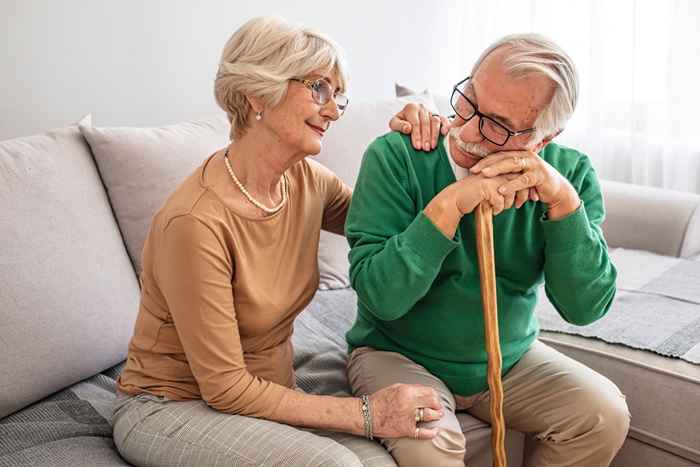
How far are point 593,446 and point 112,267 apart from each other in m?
1.06

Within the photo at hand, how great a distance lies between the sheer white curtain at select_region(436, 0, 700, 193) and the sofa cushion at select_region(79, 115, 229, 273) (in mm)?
1695

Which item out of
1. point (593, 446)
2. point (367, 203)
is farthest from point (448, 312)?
point (593, 446)

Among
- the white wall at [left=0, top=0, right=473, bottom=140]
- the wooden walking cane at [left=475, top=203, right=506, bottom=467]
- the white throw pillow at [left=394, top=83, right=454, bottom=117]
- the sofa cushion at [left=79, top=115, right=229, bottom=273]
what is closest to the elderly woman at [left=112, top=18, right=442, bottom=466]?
the wooden walking cane at [left=475, top=203, right=506, bottom=467]

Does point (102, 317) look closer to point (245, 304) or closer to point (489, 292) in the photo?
point (245, 304)

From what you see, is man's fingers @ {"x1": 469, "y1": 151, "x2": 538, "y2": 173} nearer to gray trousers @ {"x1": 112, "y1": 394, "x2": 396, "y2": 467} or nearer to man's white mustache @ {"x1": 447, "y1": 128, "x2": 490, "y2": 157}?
man's white mustache @ {"x1": 447, "y1": 128, "x2": 490, "y2": 157}

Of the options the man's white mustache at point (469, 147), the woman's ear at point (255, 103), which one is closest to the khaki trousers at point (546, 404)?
the man's white mustache at point (469, 147)

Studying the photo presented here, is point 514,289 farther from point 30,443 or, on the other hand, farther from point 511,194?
point 30,443

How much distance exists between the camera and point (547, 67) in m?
1.38

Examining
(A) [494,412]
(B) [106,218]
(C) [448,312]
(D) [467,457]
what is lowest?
(D) [467,457]

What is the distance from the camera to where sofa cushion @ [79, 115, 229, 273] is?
1926 millimetres

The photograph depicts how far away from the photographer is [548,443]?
159 cm

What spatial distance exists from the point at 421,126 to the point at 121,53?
113cm

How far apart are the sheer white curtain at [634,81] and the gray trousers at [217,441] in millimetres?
Answer: 1914

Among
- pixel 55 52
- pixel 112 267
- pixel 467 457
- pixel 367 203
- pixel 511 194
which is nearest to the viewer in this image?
pixel 511 194
